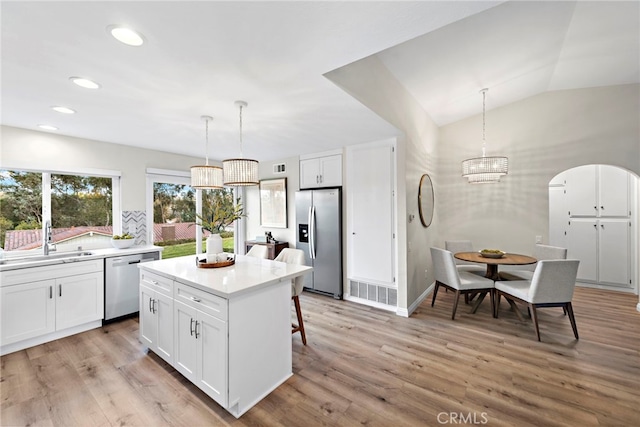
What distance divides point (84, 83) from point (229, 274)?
1907mm

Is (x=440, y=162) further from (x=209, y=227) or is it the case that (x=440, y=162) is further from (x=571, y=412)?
(x=209, y=227)

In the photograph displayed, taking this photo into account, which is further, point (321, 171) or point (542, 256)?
point (321, 171)

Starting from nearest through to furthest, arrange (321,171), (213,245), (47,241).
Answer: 1. (213,245)
2. (47,241)
3. (321,171)

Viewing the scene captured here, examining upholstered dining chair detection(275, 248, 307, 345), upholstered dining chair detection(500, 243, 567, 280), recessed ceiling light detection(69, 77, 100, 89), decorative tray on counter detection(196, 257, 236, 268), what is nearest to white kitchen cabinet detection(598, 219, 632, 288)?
upholstered dining chair detection(500, 243, 567, 280)

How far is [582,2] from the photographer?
233cm

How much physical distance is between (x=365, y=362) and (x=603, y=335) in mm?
2768

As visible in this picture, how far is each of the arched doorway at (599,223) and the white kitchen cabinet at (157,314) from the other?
242 inches

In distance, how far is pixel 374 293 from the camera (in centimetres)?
375

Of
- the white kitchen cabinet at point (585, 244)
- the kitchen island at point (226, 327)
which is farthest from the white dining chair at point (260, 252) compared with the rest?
the white kitchen cabinet at point (585, 244)

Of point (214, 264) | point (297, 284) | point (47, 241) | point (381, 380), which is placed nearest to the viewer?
point (381, 380)

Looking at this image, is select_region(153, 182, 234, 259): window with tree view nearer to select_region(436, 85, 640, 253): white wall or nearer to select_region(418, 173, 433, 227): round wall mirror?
select_region(418, 173, 433, 227): round wall mirror

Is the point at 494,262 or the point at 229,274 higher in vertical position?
the point at 229,274

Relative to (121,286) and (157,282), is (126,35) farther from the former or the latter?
(121,286)

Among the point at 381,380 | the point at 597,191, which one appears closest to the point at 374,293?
the point at 381,380
